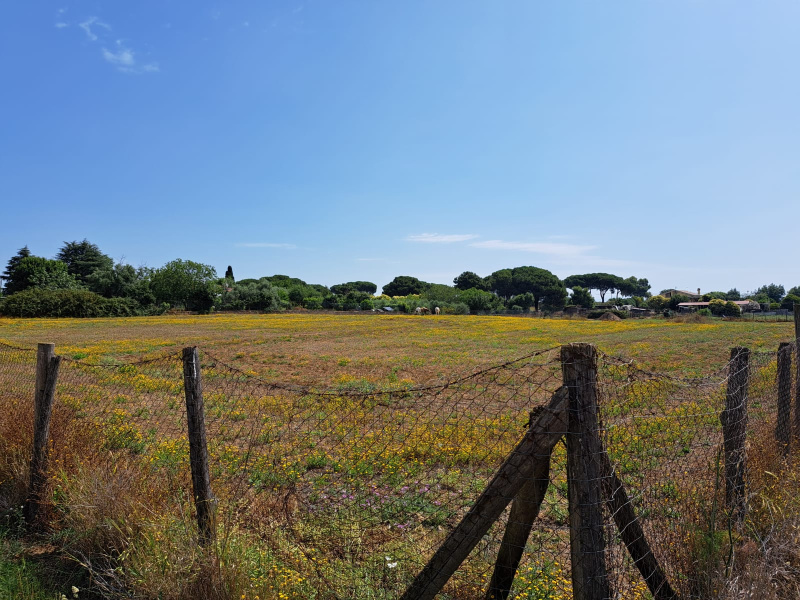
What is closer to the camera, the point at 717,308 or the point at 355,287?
the point at 717,308

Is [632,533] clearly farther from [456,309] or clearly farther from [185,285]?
[185,285]

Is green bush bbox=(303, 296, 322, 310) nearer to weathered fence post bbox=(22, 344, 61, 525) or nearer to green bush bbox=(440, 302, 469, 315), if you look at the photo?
green bush bbox=(440, 302, 469, 315)

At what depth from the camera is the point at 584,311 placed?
74875 mm

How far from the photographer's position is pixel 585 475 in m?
2.45

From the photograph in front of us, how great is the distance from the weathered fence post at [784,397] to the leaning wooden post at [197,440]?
17.2 feet

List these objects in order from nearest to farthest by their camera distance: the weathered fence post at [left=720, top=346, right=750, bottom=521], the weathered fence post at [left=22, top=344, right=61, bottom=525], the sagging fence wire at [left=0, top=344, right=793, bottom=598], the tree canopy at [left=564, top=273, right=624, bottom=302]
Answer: the sagging fence wire at [left=0, top=344, right=793, bottom=598] < the weathered fence post at [left=720, top=346, right=750, bottom=521] < the weathered fence post at [left=22, top=344, right=61, bottom=525] < the tree canopy at [left=564, top=273, right=624, bottom=302]

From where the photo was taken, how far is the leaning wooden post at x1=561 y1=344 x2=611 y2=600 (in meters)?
2.44

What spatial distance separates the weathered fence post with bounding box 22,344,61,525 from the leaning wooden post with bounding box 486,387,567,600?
4.44m

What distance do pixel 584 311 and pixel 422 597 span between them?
77.8 metres

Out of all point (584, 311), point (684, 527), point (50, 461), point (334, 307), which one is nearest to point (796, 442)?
point (684, 527)

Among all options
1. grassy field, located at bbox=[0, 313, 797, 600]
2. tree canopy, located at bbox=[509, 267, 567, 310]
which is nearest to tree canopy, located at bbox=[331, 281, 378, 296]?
tree canopy, located at bbox=[509, 267, 567, 310]

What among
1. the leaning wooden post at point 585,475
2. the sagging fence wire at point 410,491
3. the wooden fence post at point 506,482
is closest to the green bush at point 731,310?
the sagging fence wire at point 410,491

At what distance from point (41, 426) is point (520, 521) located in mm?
4894

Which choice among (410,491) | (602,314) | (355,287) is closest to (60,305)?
(410,491)
